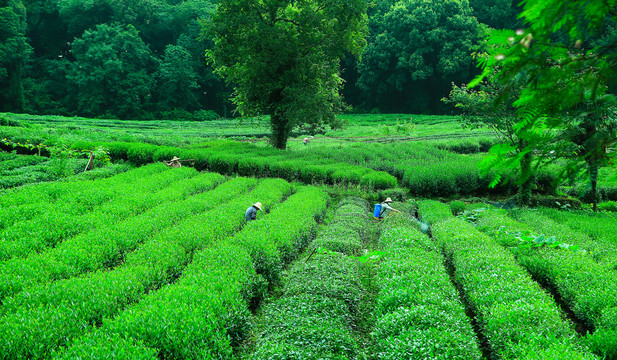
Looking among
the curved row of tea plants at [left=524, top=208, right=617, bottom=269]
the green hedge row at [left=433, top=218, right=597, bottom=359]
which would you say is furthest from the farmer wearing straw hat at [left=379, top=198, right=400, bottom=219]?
the curved row of tea plants at [left=524, top=208, right=617, bottom=269]

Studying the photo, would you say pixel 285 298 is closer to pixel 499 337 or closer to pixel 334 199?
pixel 499 337

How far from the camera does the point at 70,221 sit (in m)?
9.38

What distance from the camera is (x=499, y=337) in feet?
17.6

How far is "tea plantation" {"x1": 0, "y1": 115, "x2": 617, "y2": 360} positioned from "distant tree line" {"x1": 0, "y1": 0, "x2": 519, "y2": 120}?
3652 centimetres

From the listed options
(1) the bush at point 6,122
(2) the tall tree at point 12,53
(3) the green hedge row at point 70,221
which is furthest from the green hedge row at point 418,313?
(2) the tall tree at point 12,53

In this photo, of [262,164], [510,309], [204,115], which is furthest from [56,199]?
[204,115]

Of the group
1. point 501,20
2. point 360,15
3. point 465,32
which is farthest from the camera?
point 501,20

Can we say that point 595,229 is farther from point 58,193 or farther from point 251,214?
point 58,193

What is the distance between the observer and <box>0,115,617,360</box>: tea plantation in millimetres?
5094

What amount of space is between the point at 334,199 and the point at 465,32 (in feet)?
137

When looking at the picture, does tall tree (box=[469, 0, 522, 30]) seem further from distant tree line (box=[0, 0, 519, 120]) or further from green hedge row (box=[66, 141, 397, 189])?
green hedge row (box=[66, 141, 397, 189])

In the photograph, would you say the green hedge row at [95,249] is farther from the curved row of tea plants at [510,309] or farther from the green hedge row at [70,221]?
the curved row of tea plants at [510,309]

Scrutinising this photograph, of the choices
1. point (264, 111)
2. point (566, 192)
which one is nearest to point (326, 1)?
point (264, 111)

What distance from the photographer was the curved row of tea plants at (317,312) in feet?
16.4
